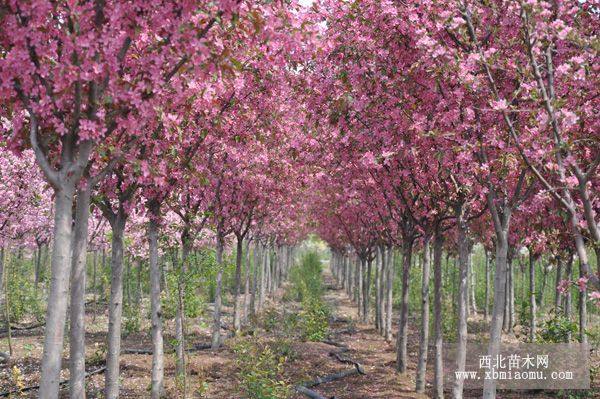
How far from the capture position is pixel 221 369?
40.3ft

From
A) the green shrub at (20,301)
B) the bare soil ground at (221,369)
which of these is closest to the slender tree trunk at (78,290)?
the bare soil ground at (221,369)

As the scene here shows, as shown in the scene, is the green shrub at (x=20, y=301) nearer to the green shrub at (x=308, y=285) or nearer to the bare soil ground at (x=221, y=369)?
the bare soil ground at (x=221, y=369)

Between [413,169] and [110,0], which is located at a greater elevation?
[110,0]

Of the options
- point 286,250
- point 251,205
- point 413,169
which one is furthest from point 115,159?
point 286,250

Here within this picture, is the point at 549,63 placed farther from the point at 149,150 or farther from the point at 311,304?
the point at 311,304

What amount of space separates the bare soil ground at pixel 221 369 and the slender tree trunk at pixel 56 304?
3.97 meters

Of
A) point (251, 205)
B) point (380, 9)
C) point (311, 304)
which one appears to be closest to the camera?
point (380, 9)

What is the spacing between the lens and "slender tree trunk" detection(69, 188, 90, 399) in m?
5.56

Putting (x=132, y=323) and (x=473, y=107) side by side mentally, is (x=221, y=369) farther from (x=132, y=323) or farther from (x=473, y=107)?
(x=473, y=107)

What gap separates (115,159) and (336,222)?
62.3ft

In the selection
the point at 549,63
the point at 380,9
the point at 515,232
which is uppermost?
the point at 380,9

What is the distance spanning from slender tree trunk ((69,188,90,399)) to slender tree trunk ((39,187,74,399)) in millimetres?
897

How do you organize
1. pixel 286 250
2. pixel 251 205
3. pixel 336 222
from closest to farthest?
1. pixel 251 205
2. pixel 336 222
3. pixel 286 250

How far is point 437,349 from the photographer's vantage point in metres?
9.66
